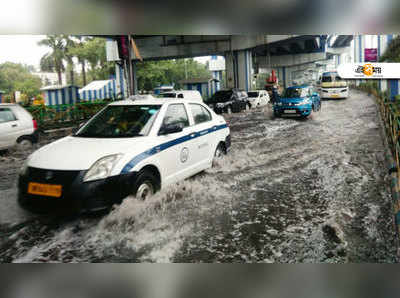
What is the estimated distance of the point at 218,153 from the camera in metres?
7.32

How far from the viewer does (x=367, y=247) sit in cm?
407

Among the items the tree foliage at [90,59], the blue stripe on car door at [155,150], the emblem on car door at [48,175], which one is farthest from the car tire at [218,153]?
the tree foliage at [90,59]

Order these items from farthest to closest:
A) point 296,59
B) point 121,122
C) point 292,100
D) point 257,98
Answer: point 296,59 → point 257,98 → point 292,100 → point 121,122

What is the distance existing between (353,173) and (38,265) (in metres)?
5.94

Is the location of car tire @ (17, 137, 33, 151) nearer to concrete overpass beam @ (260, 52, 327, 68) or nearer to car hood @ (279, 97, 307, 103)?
car hood @ (279, 97, 307, 103)

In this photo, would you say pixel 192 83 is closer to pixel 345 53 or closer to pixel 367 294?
pixel 345 53

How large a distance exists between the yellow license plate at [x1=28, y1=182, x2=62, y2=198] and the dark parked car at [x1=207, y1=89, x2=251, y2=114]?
691 inches

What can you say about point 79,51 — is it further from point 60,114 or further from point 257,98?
point 60,114

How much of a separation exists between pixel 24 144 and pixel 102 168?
6.82 meters

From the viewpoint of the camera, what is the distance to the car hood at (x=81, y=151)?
455 cm

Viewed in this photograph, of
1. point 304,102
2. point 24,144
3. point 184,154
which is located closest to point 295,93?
point 304,102

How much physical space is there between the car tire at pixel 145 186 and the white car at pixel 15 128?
6.58 m

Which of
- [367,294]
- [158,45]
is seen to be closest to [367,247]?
[367,294]

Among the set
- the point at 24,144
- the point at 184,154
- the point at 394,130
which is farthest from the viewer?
the point at 24,144
